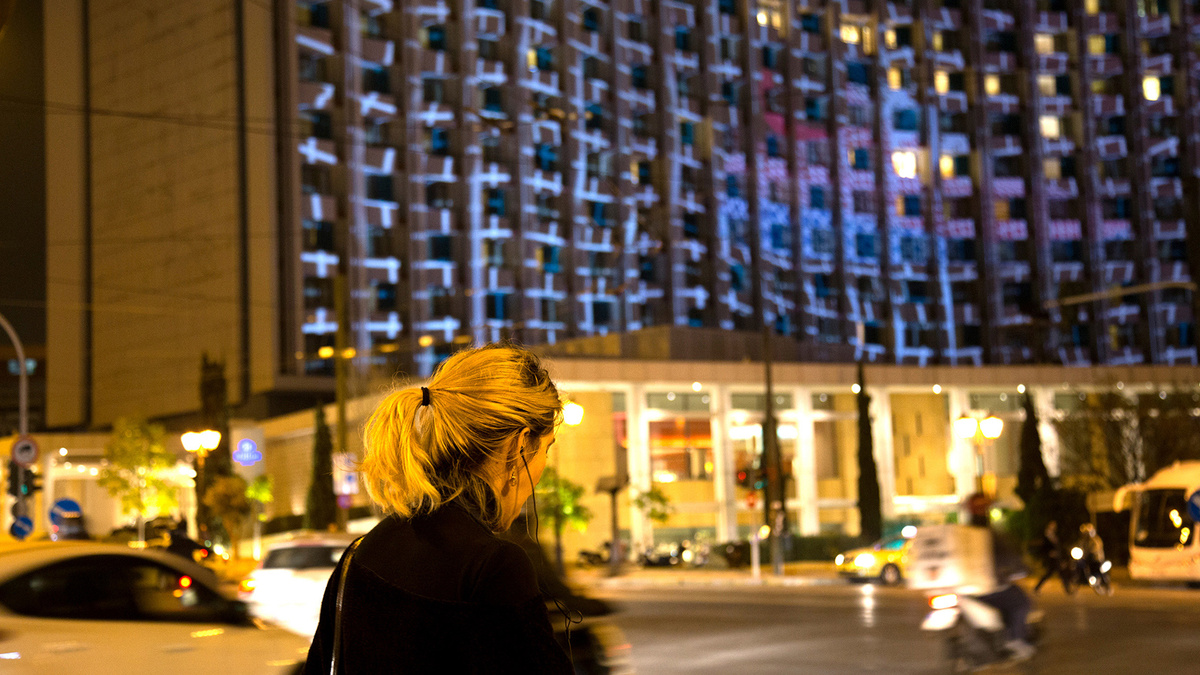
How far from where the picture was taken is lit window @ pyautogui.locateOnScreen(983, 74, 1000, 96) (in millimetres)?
79438

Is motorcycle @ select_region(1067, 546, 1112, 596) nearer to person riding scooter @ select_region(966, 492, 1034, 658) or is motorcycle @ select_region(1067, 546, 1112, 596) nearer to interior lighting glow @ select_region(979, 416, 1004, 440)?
interior lighting glow @ select_region(979, 416, 1004, 440)

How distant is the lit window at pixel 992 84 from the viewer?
79.4 m

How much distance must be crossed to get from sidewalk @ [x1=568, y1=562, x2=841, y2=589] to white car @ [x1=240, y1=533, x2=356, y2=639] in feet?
54.2

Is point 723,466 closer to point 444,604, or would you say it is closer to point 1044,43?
point 1044,43

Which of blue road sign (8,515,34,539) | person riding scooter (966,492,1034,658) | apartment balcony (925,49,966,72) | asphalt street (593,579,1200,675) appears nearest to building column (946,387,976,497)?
asphalt street (593,579,1200,675)

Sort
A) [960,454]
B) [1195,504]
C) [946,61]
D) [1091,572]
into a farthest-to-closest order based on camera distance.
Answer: [946,61] < [960,454] < [1091,572] < [1195,504]

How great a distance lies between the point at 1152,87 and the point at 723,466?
46.1 meters

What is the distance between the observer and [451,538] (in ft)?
6.97

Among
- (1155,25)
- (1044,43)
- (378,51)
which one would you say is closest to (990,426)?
(378,51)

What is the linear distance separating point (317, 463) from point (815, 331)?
1397 inches

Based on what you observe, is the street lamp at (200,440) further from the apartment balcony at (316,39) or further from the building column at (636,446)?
the apartment balcony at (316,39)

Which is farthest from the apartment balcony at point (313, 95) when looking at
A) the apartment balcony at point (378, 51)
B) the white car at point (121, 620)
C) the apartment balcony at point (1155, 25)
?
the white car at point (121, 620)

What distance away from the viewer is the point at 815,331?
7319 cm

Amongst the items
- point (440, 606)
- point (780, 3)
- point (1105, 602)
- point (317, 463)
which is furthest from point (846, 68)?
point (440, 606)
